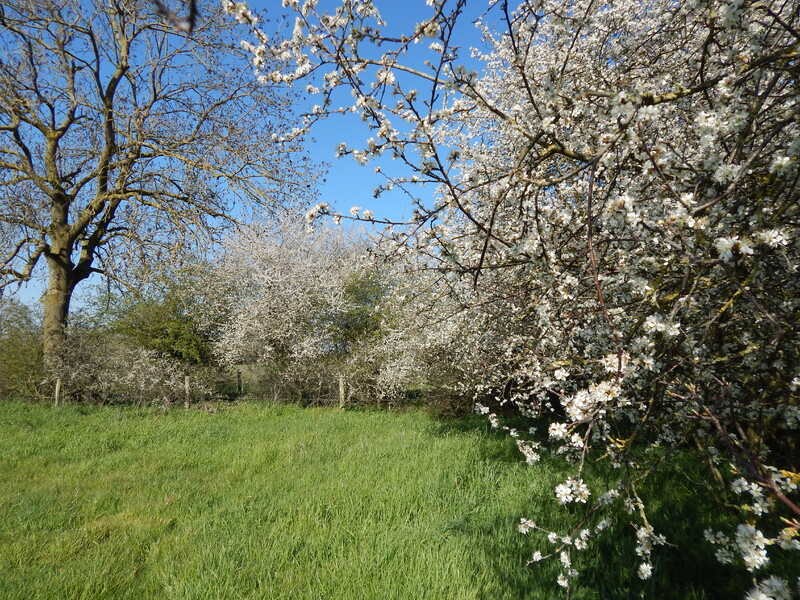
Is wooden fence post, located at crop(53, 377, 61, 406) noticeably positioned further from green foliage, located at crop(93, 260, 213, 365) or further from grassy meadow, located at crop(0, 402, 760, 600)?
grassy meadow, located at crop(0, 402, 760, 600)

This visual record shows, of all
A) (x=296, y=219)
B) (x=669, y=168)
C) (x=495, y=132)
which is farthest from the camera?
(x=296, y=219)

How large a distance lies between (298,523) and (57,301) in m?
11.6

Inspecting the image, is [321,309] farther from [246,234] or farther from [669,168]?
[669,168]

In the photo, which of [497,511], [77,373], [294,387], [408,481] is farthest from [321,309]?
[497,511]

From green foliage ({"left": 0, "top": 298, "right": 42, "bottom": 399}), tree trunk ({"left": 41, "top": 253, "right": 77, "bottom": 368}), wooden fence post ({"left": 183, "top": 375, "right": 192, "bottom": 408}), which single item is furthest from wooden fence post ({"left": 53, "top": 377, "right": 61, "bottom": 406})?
wooden fence post ({"left": 183, "top": 375, "right": 192, "bottom": 408})

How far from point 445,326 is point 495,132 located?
2.90m

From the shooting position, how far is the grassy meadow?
3.18 meters

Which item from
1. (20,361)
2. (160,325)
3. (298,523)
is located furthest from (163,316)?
(298,523)

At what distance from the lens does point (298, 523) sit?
4.12m

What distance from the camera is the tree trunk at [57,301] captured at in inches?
466

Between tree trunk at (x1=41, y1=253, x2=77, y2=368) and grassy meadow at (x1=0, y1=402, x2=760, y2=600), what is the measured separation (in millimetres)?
5175

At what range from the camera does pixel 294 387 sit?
40.6 feet

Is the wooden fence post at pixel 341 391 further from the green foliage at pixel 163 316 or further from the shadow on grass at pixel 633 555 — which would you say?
the shadow on grass at pixel 633 555

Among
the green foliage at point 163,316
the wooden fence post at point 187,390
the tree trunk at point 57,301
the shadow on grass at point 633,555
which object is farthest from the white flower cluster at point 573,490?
the tree trunk at point 57,301
